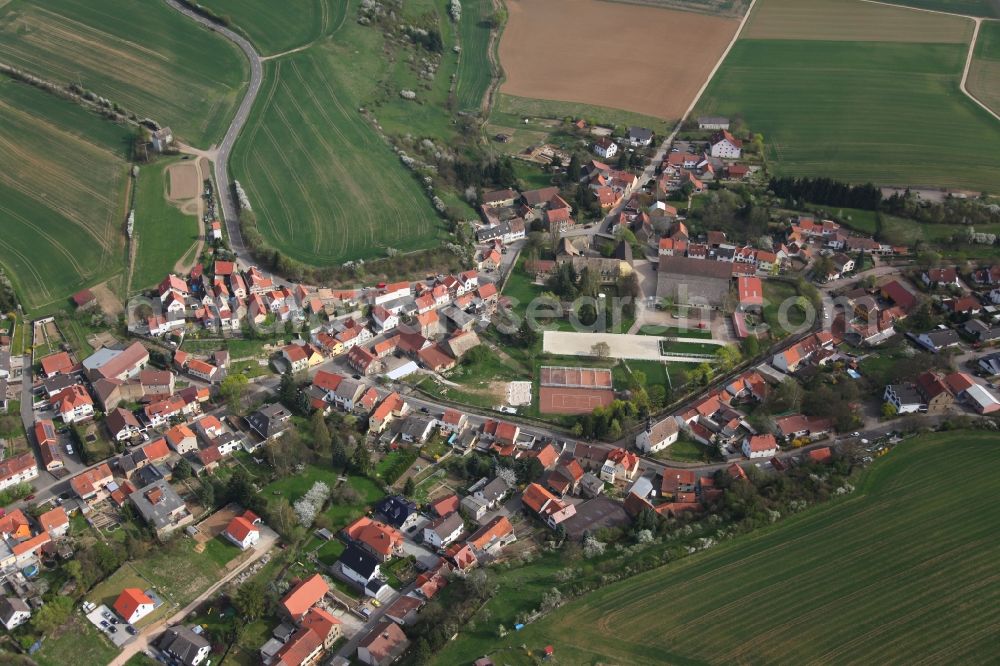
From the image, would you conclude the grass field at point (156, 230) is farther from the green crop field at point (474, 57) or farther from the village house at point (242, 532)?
the green crop field at point (474, 57)

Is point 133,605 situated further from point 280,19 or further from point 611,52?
point 611,52

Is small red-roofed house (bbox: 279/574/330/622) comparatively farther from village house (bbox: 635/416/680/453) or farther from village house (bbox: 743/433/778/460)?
village house (bbox: 743/433/778/460)

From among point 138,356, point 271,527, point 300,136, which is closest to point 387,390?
point 271,527

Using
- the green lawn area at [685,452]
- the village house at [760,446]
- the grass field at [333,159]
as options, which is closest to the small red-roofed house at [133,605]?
the green lawn area at [685,452]

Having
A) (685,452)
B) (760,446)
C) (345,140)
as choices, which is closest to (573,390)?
→ (685,452)

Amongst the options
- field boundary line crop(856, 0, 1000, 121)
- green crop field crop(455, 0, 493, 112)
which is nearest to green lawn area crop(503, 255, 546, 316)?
green crop field crop(455, 0, 493, 112)
